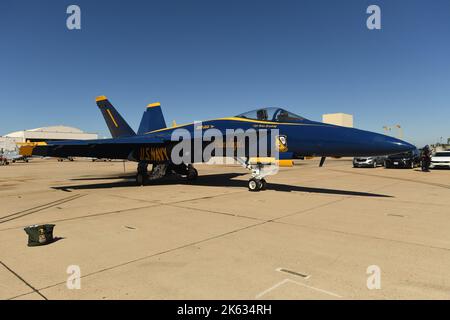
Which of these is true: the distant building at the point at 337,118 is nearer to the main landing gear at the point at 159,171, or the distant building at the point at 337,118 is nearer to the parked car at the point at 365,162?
the parked car at the point at 365,162

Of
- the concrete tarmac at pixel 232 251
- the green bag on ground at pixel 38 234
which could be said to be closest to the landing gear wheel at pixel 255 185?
the concrete tarmac at pixel 232 251

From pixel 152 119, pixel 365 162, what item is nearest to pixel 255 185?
pixel 152 119

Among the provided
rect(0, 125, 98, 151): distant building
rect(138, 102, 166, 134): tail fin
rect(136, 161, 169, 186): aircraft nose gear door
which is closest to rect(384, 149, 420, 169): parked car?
rect(138, 102, 166, 134): tail fin

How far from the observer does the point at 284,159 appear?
9906 millimetres

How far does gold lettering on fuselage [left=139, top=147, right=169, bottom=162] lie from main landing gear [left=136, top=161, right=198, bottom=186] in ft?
1.23

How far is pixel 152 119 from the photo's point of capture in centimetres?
1762

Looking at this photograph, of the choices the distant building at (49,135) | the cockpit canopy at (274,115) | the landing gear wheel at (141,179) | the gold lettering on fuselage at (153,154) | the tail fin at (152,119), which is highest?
the distant building at (49,135)

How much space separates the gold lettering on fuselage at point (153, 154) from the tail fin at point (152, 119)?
4.05 meters

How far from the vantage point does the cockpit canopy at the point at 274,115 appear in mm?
10172

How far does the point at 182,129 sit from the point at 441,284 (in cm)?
1105

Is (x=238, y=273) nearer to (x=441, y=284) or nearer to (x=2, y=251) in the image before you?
(x=441, y=284)

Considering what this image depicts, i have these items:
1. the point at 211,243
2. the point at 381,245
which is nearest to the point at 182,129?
the point at 211,243

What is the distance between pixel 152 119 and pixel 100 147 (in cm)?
490

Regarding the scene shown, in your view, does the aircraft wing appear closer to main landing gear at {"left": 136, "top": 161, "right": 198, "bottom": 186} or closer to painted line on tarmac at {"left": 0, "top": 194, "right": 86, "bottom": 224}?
main landing gear at {"left": 136, "top": 161, "right": 198, "bottom": 186}
